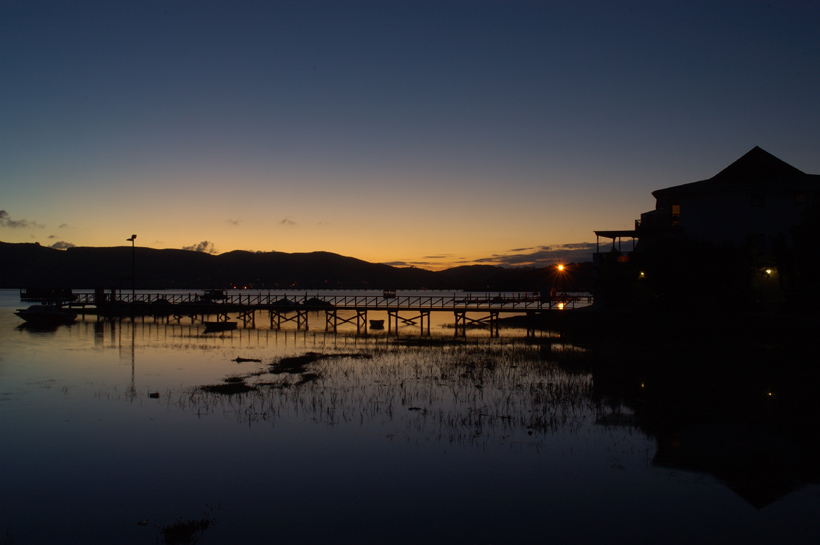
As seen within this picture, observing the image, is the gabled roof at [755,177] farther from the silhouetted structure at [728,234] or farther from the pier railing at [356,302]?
the pier railing at [356,302]

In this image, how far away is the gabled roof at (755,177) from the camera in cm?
4547

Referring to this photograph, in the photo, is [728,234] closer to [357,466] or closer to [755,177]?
[755,177]

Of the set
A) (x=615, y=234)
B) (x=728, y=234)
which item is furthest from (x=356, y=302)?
(x=728, y=234)

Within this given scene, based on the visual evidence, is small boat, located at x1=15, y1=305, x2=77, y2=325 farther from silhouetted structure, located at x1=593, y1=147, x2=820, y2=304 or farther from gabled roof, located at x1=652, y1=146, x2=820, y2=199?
gabled roof, located at x1=652, y1=146, x2=820, y2=199

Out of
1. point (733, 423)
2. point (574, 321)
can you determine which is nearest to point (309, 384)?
point (733, 423)

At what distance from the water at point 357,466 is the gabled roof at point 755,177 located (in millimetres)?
28905

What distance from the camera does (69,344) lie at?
4338 centimetres

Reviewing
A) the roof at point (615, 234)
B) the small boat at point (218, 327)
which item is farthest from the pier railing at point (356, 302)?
the roof at point (615, 234)

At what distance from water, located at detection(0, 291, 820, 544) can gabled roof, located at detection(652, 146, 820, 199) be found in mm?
28905

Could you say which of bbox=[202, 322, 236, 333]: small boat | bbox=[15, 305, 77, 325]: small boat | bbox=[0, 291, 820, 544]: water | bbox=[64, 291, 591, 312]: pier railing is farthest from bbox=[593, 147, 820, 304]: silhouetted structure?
bbox=[15, 305, 77, 325]: small boat

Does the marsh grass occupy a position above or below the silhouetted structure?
below

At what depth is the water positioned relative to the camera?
1055cm

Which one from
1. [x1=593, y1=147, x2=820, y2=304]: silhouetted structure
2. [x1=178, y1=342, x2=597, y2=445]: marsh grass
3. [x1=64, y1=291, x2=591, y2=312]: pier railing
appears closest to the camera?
[x1=178, y1=342, x2=597, y2=445]: marsh grass

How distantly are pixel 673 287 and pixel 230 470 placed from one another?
36.6 m
